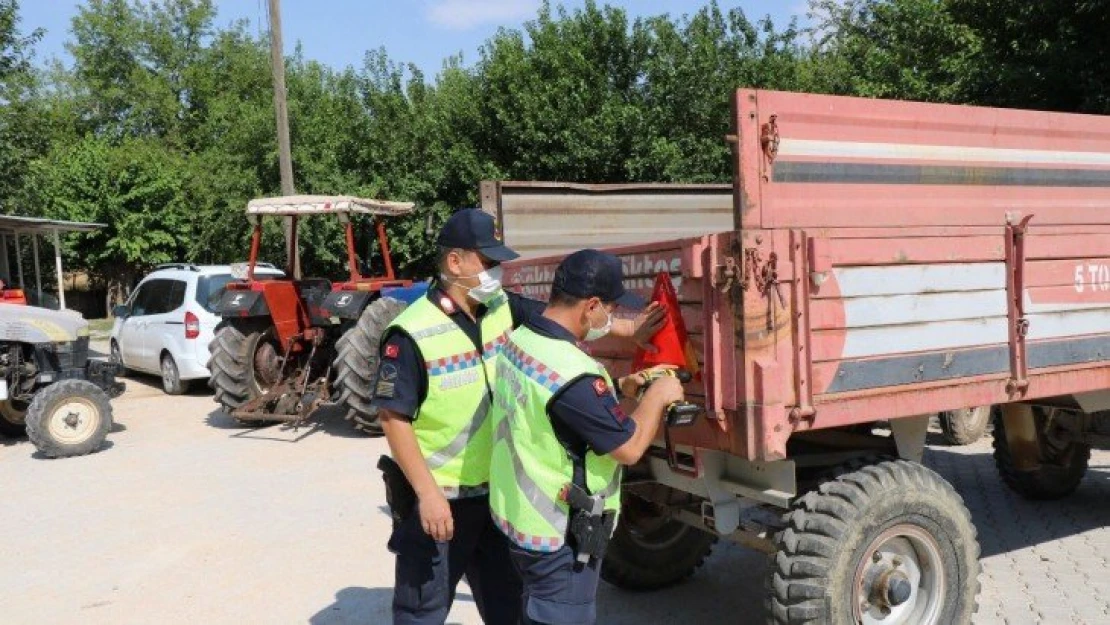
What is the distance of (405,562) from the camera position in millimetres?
3002

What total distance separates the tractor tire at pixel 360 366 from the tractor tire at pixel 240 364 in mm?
1324

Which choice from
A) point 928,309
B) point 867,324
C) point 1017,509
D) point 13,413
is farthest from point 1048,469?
point 13,413

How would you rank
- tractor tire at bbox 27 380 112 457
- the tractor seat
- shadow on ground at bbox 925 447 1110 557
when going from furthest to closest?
the tractor seat, tractor tire at bbox 27 380 112 457, shadow on ground at bbox 925 447 1110 557

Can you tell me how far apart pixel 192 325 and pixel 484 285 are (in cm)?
996

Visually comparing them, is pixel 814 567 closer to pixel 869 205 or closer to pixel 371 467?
pixel 869 205

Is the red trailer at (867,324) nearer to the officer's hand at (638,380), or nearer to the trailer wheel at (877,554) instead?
the trailer wheel at (877,554)

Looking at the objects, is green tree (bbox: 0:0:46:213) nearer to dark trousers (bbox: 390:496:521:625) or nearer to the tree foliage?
the tree foliage

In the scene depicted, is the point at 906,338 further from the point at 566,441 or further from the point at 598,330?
the point at 566,441

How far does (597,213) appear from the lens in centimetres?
593

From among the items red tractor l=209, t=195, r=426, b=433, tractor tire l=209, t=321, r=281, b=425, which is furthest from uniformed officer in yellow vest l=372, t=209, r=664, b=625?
tractor tire l=209, t=321, r=281, b=425

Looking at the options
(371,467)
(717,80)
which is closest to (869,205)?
(371,467)

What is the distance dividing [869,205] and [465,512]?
190 cm

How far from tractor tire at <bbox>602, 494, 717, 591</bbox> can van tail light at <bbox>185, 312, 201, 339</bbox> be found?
8909 mm

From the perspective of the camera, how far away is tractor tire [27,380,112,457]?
8.38 m
